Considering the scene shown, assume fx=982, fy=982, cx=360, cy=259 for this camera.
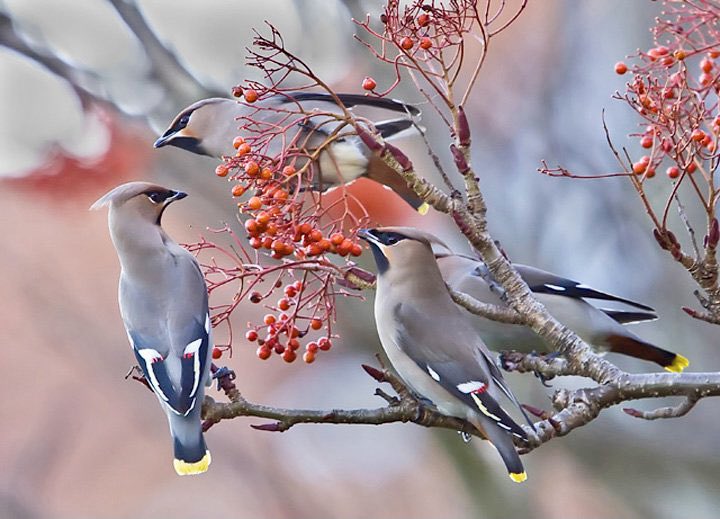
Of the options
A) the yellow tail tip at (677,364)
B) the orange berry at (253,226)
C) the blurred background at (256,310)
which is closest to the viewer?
Answer: the orange berry at (253,226)

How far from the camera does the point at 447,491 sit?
2604mm

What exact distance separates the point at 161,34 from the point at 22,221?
1.91 feet

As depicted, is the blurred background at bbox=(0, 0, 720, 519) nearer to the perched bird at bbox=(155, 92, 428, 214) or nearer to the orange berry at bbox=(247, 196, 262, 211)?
the perched bird at bbox=(155, 92, 428, 214)

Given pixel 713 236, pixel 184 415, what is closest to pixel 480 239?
pixel 713 236

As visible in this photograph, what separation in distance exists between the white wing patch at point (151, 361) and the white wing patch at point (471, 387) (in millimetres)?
392

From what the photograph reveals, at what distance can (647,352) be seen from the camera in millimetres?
1632

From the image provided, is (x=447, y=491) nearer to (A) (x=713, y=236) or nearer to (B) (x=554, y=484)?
(B) (x=554, y=484)

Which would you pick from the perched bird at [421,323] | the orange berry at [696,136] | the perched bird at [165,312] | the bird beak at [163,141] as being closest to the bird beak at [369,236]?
the perched bird at [421,323]

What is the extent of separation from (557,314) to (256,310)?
3.19 ft

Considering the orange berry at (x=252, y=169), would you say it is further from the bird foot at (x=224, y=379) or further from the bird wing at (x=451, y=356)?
the bird wing at (x=451, y=356)

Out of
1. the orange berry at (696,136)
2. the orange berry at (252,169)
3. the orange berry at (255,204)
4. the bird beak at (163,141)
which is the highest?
the orange berry at (696,136)

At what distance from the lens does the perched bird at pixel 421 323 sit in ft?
4.48

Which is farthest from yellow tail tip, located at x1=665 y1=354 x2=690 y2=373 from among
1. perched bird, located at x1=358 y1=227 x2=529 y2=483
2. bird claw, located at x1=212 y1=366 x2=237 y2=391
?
bird claw, located at x1=212 y1=366 x2=237 y2=391

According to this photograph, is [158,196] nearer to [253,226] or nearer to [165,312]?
[165,312]
